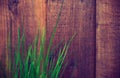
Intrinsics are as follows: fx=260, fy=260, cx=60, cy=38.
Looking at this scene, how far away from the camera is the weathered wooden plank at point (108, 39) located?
58.3 inches

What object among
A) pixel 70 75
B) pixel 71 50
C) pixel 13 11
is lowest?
pixel 70 75

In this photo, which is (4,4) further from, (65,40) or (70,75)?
(70,75)

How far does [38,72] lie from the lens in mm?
1074

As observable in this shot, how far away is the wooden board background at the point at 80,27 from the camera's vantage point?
4.83ft

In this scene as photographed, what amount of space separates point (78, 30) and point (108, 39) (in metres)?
0.18

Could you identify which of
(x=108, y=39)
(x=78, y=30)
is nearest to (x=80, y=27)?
(x=78, y=30)

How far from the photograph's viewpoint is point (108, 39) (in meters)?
1.49

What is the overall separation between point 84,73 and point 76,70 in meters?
0.05

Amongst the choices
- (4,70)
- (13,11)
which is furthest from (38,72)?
(13,11)

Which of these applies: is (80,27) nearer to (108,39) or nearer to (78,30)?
(78,30)

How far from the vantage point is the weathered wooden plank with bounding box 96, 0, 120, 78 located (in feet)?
4.86

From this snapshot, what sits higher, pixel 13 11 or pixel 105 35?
pixel 13 11

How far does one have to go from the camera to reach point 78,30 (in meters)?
1.49

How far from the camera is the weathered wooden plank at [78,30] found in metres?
1.48
